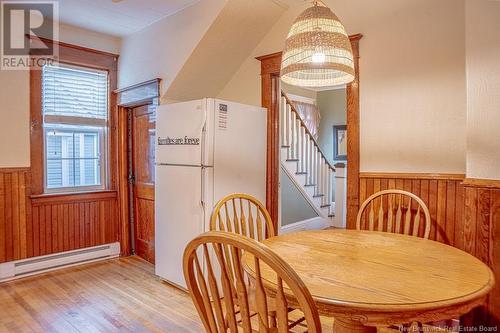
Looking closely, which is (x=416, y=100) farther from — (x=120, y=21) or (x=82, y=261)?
(x=82, y=261)

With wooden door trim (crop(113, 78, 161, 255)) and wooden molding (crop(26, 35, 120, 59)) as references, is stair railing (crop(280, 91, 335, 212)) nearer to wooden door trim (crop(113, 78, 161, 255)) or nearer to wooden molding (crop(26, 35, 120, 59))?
wooden door trim (crop(113, 78, 161, 255))

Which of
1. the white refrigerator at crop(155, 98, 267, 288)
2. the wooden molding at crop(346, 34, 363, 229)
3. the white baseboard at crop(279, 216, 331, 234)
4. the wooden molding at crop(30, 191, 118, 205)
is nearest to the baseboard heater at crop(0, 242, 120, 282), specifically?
the wooden molding at crop(30, 191, 118, 205)

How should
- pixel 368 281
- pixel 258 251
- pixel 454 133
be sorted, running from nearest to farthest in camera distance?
pixel 258 251 → pixel 368 281 → pixel 454 133

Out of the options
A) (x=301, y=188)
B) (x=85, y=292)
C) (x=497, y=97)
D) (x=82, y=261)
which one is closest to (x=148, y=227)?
(x=82, y=261)

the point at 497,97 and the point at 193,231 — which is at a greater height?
the point at 497,97

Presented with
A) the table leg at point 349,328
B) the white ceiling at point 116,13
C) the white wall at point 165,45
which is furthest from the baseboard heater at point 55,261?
the table leg at point 349,328

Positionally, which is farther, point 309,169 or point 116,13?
point 309,169

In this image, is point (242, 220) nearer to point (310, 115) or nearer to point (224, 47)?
point (224, 47)

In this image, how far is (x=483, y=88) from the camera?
186cm

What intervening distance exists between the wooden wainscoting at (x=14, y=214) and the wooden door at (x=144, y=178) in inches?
42.9

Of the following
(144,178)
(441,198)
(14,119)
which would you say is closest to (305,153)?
(144,178)

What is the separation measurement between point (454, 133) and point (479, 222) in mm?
648

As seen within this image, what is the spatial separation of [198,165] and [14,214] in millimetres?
1998

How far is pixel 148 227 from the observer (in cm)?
386
